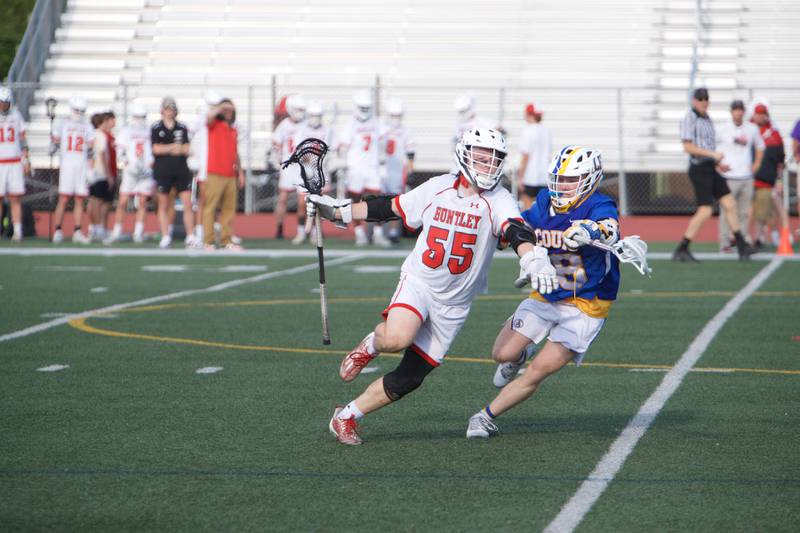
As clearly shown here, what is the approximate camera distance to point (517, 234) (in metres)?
6.81

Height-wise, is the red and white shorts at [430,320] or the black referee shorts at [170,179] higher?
the black referee shorts at [170,179]

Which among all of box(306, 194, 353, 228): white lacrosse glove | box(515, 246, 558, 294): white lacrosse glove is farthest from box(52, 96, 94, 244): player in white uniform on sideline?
box(515, 246, 558, 294): white lacrosse glove

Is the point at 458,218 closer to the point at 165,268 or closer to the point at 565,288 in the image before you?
the point at 565,288

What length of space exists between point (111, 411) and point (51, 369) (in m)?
1.67

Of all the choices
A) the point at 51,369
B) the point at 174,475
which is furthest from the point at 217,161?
the point at 174,475

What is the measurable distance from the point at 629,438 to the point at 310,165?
6.99ft

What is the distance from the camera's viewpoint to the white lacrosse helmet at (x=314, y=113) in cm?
2139

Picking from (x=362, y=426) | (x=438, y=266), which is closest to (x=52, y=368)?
(x=362, y=426)

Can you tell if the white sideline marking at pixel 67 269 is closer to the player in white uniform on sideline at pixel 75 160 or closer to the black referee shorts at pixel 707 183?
the player in white uniform on sideline at pixel 75 160

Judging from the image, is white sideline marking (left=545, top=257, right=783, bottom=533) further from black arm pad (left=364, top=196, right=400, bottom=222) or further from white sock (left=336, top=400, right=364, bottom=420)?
black arm pad (left=364, top=196, right=400, bottom=222)

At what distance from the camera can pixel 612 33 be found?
29.7 meters

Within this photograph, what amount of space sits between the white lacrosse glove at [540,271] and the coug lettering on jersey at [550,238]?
0.51 m

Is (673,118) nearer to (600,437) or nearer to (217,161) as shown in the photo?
(217,161)

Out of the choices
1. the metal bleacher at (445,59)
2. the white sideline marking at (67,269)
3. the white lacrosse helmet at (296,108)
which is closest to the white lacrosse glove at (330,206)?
the white sideline marking at (67,269)
